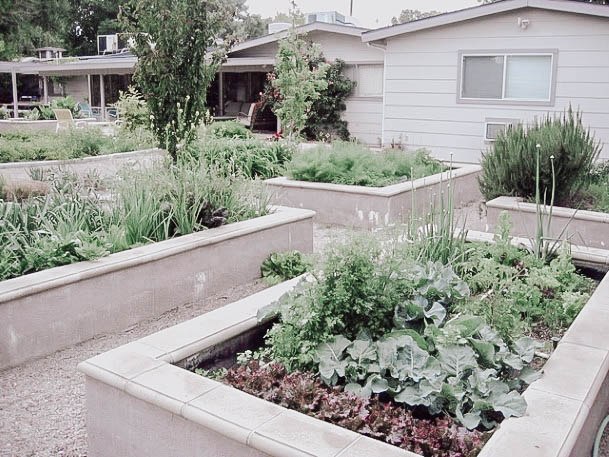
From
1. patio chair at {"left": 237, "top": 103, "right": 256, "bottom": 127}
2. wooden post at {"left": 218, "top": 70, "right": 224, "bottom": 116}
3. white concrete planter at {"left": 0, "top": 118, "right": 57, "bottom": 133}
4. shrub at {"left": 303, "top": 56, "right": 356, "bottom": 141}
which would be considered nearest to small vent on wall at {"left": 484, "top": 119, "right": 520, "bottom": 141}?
shrub at {"left": 303, "top": 56, "right": 356, "bottom": 141}

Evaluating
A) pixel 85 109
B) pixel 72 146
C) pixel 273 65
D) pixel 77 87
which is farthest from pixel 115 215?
pixel 77 87

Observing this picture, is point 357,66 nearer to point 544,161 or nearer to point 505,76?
point 505,76

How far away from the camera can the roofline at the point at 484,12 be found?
11.5m

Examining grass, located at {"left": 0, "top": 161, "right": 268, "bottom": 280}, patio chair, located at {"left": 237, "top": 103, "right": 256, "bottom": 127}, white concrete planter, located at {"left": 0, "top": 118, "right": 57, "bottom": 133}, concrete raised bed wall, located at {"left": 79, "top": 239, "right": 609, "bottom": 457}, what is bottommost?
concrete raised bed wall, located at {"left": 79, "top": 239, "right": 609, "bottom": 457}

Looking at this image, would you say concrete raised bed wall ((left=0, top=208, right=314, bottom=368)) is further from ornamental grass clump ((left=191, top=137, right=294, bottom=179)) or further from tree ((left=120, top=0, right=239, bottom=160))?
ornamental grass clump ((left=191, top=137, right=294, bottom=179))

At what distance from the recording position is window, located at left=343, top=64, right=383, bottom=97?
17.1 meters

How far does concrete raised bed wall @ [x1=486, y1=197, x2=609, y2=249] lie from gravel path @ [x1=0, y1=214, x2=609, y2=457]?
3.73m

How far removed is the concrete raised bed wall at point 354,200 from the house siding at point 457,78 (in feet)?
15.1

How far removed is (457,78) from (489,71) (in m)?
0.62

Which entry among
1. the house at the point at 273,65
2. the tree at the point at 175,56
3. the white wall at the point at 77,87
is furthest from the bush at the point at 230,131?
the white wall at the point at 77,87

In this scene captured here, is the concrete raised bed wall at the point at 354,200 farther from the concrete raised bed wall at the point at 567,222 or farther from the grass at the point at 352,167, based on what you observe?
the concrete raised bed wall at the point at 567,222

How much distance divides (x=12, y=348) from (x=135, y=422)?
167 centimetres

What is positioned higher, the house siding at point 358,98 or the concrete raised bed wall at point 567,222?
the house siding at point 358,98

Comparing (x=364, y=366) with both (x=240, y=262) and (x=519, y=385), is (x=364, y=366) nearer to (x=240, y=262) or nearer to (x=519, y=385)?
(x=519, y=385)
